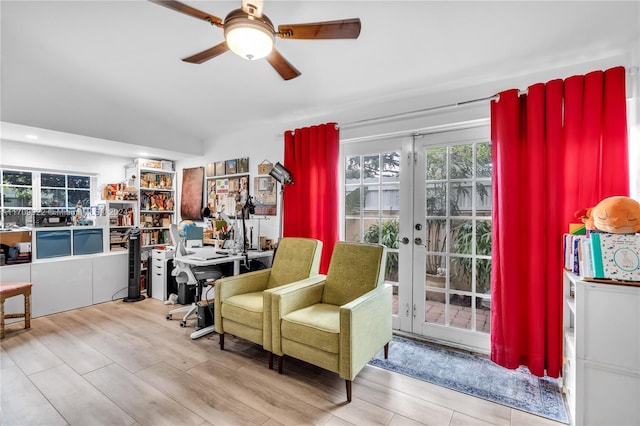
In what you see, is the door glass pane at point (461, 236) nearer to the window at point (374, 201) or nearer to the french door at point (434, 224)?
the french door at point (434, 224)

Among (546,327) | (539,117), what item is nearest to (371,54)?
(539,117)

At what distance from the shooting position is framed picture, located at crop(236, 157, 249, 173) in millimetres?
4121

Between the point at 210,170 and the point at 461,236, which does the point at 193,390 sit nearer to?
the point at 461,236

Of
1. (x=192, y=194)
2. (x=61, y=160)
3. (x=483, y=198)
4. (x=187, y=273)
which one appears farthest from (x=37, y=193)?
(x=483, y=198)

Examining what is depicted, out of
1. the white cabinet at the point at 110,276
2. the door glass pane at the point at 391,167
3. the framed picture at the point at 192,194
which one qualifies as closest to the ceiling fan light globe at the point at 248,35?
the door glass pane at the point at 391,167

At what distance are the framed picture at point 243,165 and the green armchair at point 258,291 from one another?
153cm

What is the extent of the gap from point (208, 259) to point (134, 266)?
1.70 meters

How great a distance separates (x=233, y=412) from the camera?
6.01 feet

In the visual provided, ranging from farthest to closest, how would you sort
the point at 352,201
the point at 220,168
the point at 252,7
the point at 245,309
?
the point at 220,168, the point at 352,201, the point at 245,309, the point at 252,7

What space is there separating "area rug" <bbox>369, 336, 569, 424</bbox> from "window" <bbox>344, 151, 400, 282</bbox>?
2.50 ft

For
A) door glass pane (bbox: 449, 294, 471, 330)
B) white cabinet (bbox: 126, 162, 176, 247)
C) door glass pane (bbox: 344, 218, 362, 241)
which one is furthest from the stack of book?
white cabinet (bbox: 126, 162, 176, 247)

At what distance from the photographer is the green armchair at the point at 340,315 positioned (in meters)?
1.95

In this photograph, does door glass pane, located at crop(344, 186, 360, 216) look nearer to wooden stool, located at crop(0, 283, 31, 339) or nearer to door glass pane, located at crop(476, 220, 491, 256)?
door glass pane, located at crop(476, 220, 491, 256)

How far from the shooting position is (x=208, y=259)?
123 inches
